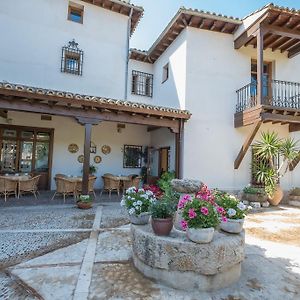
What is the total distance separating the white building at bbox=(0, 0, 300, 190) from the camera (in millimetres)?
8758

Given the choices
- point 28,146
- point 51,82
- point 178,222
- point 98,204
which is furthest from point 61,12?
point 178,222

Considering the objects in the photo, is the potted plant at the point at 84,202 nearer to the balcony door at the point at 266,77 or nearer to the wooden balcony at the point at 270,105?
the wooden balcony at the point at 270,105

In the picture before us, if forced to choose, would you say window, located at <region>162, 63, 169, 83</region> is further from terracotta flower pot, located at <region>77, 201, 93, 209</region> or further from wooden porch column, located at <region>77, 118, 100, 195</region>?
terracotta flower pot, located at <region>77, 201, 93, 209</region>

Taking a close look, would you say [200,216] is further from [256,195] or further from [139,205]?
[256,195]

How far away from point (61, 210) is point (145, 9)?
928cm

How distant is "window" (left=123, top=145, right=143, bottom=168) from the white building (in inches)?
36.7

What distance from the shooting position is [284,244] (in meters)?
4.93

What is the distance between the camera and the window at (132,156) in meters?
12.1

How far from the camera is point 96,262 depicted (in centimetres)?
375

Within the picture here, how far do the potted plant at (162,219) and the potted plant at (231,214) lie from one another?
77 cm

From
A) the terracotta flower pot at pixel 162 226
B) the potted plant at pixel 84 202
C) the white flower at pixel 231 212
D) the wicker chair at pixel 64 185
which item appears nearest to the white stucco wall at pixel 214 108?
the potted plant at pixel 84 202

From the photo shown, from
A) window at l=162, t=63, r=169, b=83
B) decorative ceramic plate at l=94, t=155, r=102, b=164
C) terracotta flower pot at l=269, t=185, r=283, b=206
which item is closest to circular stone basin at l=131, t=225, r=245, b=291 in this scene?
terracotta flower pot at l=269, t=185, r=283, b=206

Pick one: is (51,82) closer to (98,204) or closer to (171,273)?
(98,204)

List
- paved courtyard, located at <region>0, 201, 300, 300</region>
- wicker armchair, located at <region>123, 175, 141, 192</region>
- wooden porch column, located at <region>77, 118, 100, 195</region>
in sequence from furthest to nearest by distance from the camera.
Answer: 1. wicker armchair, located at <region>123, 175, 141, 192</region>
2. wooden porch column, located at <region>77, 118, 100, 195</region>
3. paved courtyard, located at <region>0, 201, 300, 300</region>
